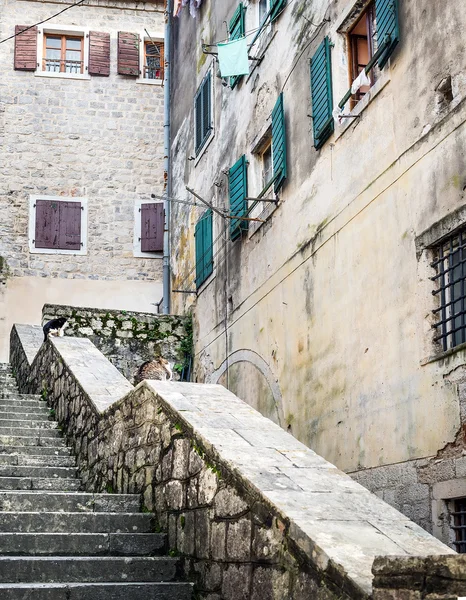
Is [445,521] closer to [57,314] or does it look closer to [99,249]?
[57,314]

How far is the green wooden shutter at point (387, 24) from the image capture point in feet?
27.2

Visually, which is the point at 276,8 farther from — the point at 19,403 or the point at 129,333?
the point at 19,403

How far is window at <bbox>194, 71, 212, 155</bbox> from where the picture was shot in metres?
15.1

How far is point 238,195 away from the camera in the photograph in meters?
12.9

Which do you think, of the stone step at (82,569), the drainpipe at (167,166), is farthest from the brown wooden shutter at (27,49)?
the stone step at (82,569)

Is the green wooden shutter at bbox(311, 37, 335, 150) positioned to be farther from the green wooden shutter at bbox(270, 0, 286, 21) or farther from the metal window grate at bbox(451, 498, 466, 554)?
the metal window grate at bbox(451, 498, 466, 554)

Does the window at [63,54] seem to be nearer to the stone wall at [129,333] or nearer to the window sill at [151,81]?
the window sill at [151,81]

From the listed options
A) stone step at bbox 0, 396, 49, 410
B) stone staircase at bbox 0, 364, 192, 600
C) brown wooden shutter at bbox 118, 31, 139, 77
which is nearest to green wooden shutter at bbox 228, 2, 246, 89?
stone step at bbox 0, 396, 49, 410

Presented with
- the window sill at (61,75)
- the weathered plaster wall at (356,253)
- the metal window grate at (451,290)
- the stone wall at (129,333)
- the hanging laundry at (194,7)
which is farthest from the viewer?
the window sill at (61,75)

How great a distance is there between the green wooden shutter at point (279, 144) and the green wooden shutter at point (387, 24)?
8.47 ft

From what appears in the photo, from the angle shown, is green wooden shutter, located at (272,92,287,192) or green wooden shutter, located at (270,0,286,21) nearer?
green wooden shutter, located at (272,92,287,192)

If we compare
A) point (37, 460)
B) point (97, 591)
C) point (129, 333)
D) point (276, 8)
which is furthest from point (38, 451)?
point (129, 333)

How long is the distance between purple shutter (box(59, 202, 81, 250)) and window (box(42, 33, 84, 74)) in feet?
11.0

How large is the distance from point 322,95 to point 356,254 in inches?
83.8
